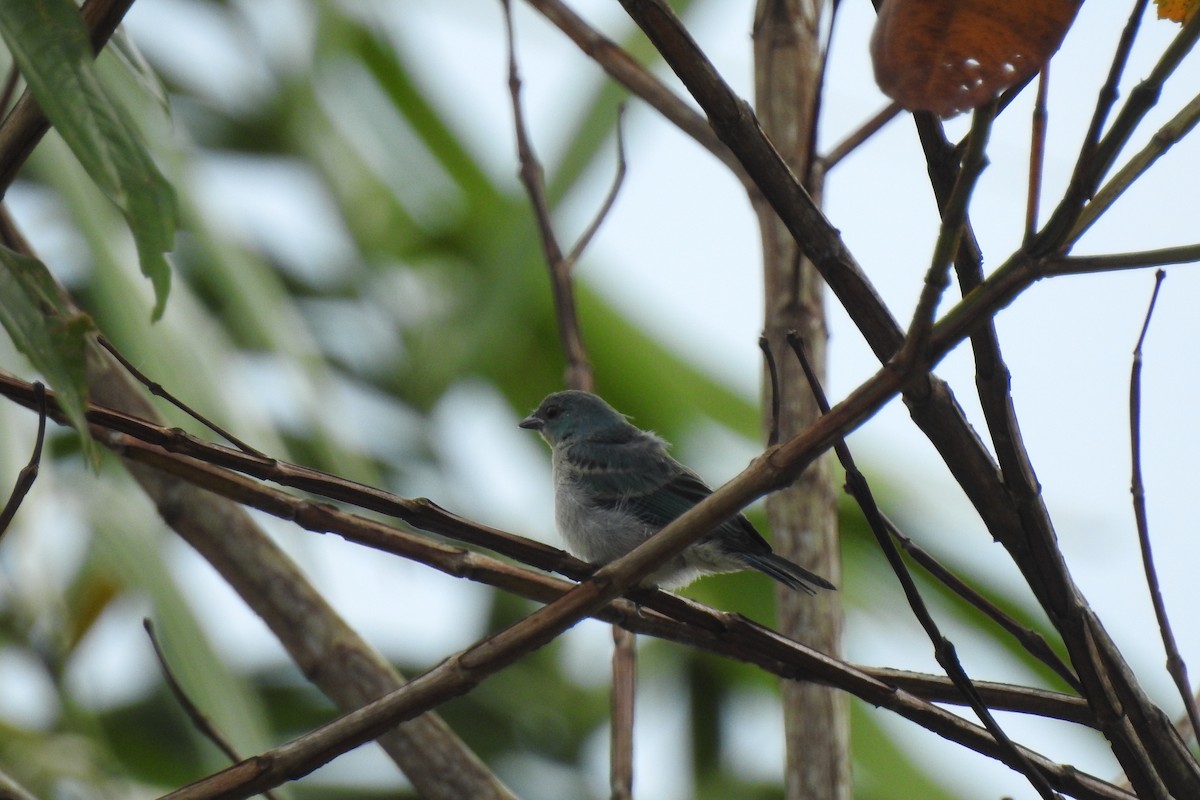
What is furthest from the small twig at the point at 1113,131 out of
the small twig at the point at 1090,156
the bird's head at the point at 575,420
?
the bird's head at the point at 575,420

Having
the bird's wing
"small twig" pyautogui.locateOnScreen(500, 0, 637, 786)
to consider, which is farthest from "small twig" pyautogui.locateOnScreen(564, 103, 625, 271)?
the bird's wing

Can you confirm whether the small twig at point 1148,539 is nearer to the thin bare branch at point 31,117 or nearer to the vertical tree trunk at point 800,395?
the vertical tree trunk at point 800,395

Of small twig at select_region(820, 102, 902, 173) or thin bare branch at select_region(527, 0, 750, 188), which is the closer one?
small twig at select_region(820, 102, 902, 173)

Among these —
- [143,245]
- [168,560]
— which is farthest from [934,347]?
[168,560]

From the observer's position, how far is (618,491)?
4.09m

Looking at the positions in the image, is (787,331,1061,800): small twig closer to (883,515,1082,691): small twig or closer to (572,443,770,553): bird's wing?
(883,515,1082,691): small twig

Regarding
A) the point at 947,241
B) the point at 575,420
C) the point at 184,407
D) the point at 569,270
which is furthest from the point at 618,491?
the point at 947,241

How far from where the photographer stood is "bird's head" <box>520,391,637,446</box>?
457 cm

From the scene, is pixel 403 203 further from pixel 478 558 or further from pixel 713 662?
pixel 478 558

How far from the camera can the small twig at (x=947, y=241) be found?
118 centimetres

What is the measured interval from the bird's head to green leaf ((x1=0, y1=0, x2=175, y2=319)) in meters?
3.18

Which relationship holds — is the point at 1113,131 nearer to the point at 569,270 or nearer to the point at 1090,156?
the point at 1090,156

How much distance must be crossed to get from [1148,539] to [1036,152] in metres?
0.63

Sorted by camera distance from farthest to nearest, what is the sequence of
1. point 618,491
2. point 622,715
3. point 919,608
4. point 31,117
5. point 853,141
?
1. point 618,491
2. point 853,141
3. point 622,715
4. point 919,608
5. point 31,117
